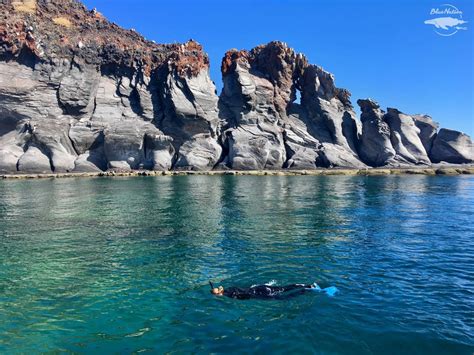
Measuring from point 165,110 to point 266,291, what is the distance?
94522mm

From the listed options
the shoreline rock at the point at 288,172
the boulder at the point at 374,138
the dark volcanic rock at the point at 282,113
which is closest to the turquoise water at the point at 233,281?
the shoreline rock at the point at 288,172

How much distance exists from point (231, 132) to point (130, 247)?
83771 mm

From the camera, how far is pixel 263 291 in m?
13.1

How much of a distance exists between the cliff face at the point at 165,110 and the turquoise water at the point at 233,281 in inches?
2581

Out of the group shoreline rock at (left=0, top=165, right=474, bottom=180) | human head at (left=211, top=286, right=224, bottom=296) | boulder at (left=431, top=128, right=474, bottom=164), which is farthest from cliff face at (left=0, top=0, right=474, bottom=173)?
human head at (left=211, top=286, right=224, bottom=296)

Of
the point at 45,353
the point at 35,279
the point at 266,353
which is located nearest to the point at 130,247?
the point at 35,279

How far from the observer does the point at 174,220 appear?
28.6m

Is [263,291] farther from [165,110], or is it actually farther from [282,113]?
[282,113]

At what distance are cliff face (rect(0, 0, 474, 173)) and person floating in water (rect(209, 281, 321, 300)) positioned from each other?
82150 mm

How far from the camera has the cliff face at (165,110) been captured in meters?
90.4

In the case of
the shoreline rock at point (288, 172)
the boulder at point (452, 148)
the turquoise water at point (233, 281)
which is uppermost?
the boulder at point (452, 148)

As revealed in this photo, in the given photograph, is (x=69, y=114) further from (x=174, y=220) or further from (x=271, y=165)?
(x=174, y=220)

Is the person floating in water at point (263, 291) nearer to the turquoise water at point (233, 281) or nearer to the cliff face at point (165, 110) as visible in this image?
the turquoise water at point (233, 281)

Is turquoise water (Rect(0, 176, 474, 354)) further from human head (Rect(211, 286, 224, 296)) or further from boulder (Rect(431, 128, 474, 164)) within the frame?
boulder (Rect(431, 128, 474, 164))
